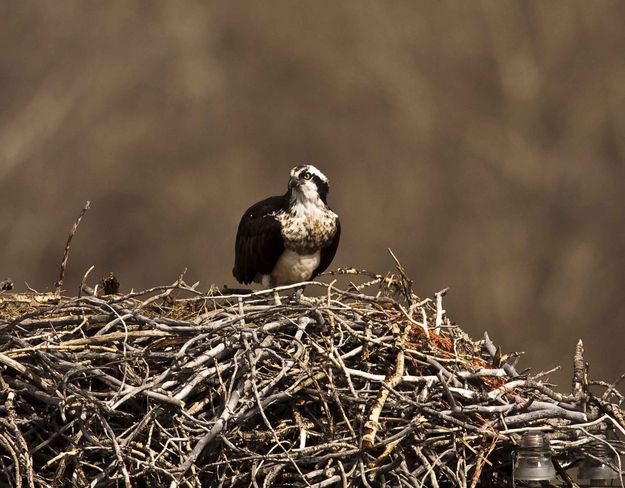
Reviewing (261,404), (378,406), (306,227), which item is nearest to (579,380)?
(378,406)

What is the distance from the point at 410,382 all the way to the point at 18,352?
856 mm

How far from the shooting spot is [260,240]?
161 inches

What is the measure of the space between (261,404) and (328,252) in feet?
4.40

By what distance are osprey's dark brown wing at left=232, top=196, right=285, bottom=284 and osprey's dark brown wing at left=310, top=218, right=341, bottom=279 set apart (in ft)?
0.47

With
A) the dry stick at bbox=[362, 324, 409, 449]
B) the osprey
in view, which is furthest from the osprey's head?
the dry stick at bbox=[362, 324, 409, 449]

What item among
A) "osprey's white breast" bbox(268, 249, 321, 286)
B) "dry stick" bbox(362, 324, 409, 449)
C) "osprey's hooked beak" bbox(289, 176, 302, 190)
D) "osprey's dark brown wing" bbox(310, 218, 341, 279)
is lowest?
"dry stick" bbox(362, 324, 409, 449)

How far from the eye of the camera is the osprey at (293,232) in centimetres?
406

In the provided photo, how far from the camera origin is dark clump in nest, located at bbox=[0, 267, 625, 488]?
2.83m

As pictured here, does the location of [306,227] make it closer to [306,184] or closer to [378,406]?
[306,184]

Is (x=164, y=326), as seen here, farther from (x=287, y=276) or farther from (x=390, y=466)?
(x=287, y=276)

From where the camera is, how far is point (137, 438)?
287cm

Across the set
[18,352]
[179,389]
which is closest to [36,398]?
[18,352]

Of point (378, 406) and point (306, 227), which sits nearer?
point (378, 406)

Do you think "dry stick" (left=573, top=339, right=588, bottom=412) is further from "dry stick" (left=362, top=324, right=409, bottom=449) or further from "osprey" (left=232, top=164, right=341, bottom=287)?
"osprey" (left=232, top=164, right=341, bottom=287)
